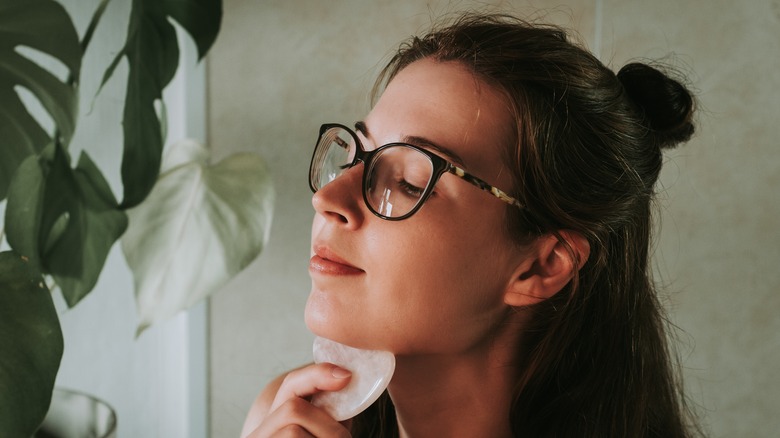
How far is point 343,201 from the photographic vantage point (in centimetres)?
72

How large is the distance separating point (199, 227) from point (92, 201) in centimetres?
27

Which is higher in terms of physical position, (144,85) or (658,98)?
(658,98)

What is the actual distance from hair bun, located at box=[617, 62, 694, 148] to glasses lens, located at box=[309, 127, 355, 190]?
34 centimetres

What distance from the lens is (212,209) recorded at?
1.30m

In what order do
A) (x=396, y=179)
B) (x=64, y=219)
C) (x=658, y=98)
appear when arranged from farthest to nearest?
(x=64, y=219), (x=658, y=98), (x=396, y=179)

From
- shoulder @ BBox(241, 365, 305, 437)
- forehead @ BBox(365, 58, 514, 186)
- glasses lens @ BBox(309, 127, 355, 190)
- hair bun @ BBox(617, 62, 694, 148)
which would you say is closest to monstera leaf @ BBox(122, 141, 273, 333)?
shoulder @ BBox(241, 365, 305, 437)

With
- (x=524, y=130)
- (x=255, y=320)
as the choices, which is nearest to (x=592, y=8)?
(x=524, y=130)

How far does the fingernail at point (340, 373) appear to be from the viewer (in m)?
0.76

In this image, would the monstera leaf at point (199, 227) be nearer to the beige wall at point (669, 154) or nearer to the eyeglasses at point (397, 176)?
the beige wall at point (669, 154)

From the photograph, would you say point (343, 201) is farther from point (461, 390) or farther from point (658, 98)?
point (658, 98)

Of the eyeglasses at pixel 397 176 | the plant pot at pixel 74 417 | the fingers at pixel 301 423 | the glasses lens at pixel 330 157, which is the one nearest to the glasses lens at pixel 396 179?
the eyeglasses at pixel 397 176

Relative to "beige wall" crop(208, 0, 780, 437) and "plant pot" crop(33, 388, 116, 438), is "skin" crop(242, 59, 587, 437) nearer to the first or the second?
"plant pot" crop(33, 388, 116, 438)

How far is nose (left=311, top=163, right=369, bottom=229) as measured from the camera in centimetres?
71

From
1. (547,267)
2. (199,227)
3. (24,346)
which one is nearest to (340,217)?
(547,267)
